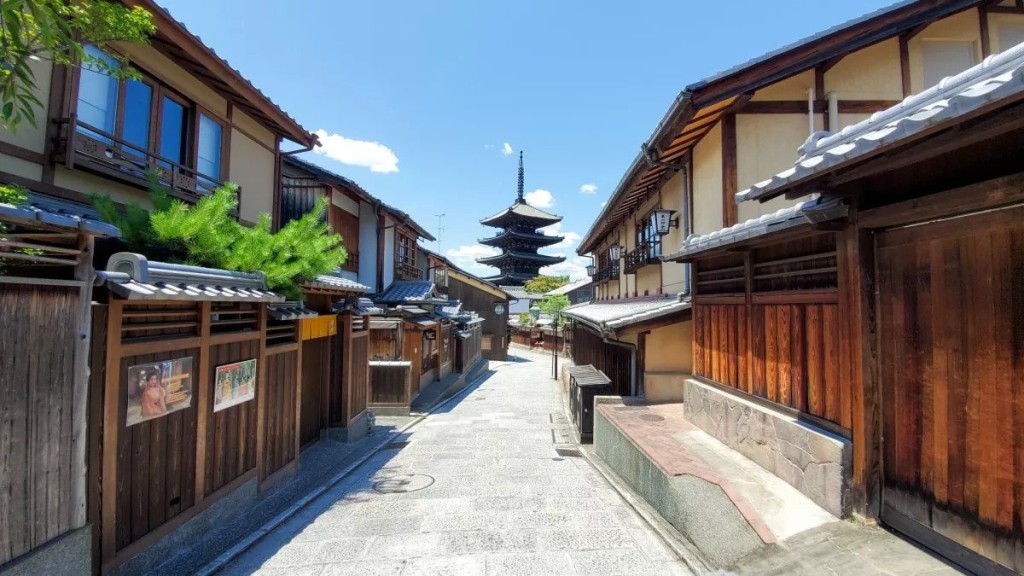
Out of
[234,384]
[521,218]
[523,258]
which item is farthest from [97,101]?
[523,258]

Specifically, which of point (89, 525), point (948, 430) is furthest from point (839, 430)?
point (89, 525)

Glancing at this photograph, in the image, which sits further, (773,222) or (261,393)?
(261,393)

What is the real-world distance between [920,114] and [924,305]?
1889 millimetres

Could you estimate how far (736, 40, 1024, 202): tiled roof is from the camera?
2543mm

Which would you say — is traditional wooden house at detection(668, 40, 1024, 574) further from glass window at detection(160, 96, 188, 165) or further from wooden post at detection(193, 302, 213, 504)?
glass window at detection(160, 96, 188, 165)

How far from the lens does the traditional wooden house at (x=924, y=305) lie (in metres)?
3.16

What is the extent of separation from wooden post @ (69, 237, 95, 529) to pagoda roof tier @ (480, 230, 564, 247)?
155ft

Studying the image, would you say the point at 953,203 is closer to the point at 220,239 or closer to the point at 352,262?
the point at 220,239

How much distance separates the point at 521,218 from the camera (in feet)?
167

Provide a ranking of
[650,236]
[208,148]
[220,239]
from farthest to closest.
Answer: [650,236] → [208,148] → [220,239]

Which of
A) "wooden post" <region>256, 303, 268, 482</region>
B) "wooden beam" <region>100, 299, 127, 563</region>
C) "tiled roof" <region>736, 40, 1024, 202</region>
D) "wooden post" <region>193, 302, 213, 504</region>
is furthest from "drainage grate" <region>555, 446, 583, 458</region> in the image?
"wooden beam" <region>100, 299, 127, 563</region>

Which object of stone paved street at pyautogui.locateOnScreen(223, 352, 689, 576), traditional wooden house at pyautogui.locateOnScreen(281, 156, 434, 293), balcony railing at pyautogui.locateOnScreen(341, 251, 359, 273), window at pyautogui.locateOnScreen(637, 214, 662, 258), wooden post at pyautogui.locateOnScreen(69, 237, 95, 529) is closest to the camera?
wooden post at pyautogui.locateOnScreen(69, 237, 95, 529)

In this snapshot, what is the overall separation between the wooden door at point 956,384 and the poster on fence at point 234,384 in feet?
26.2

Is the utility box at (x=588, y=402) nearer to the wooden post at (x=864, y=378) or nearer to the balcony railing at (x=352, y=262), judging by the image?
the wooden post at (x=864, y=378)
